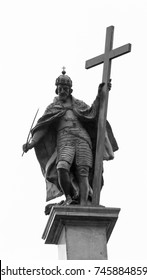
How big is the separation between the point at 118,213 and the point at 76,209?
2.82ft

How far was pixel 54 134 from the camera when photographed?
2741 centimetres

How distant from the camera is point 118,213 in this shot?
26062 mm

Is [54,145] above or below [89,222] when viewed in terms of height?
above

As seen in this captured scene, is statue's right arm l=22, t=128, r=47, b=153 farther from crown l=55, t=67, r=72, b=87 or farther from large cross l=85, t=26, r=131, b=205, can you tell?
large cross l=85, t=26, r=131, b=205

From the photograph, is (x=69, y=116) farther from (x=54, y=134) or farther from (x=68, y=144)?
(x=68, y=144)

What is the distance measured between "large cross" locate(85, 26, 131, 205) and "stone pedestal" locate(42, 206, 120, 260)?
20.3 inches

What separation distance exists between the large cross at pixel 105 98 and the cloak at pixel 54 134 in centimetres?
20

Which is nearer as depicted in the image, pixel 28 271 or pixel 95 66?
pixel 28 271

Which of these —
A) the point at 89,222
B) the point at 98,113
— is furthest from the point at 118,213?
the point at 98,113

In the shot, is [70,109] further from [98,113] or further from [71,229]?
[71,229]

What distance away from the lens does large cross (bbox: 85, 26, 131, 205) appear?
26.7 meters

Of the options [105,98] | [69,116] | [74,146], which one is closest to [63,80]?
[69,116]

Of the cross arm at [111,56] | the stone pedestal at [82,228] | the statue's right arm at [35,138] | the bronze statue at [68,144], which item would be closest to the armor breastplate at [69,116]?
the bronze statue at [68,144]

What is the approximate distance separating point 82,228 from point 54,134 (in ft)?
8.01
